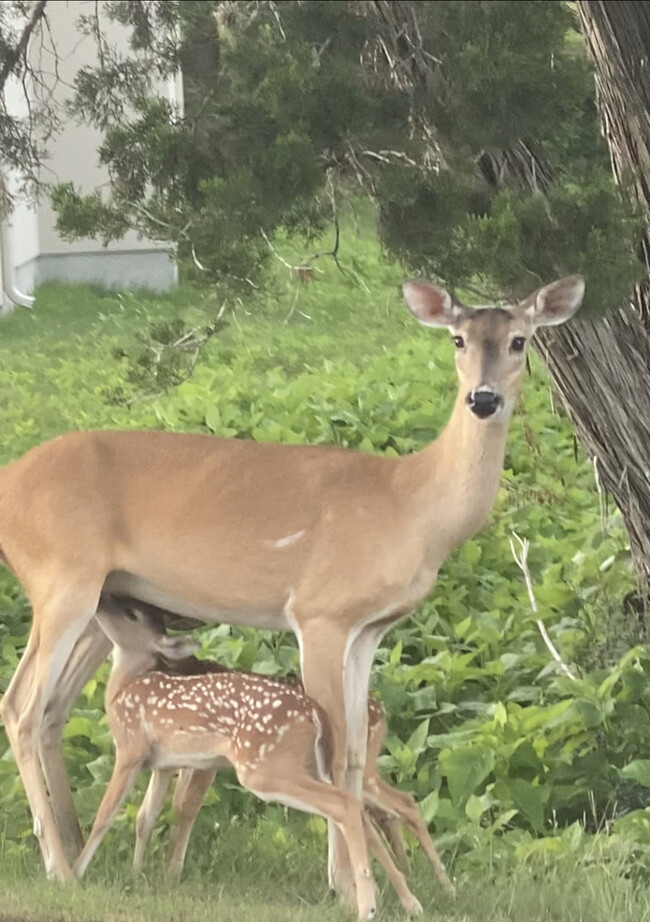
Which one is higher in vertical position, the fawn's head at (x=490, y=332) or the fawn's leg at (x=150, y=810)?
the fawn's head at (x=490, y=332)

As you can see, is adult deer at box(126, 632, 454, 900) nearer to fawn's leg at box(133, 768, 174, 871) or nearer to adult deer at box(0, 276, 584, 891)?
fawn's leg at box(133, 768, 174, 871)

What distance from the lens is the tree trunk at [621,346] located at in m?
4.03

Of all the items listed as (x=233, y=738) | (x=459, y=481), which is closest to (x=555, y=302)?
(x=459, y=481)

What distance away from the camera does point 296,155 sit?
3229mm

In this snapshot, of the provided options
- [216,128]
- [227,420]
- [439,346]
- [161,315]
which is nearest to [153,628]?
[216,128]

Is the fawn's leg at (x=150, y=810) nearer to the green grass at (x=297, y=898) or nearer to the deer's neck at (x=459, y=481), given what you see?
the green grass at (x=297, y=898)

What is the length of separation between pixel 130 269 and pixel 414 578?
6405 millimetres

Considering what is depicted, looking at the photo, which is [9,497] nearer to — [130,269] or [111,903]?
[111,903]

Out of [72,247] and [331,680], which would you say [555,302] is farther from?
[72,247]

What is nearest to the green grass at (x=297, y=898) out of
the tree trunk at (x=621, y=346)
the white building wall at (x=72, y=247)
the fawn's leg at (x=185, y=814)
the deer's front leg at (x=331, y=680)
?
the fawn's leg at (x=185, y=814)

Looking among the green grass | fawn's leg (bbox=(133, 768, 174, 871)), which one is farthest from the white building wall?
the green grass

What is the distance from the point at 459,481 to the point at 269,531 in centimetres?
51

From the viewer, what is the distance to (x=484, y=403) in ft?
11.9

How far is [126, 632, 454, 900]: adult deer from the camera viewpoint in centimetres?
394
